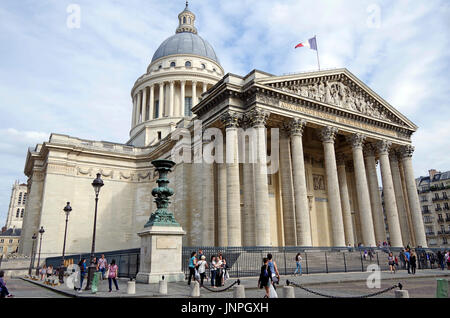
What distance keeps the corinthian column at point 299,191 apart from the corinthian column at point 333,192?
273cm

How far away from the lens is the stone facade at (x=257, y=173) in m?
25.4

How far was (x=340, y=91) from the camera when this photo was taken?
31047 millimetres

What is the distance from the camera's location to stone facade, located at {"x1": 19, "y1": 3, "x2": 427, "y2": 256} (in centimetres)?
2544

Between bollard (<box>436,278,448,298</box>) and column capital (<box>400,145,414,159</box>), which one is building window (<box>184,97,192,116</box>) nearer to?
column capital (<box>400,145,414,159</box>)

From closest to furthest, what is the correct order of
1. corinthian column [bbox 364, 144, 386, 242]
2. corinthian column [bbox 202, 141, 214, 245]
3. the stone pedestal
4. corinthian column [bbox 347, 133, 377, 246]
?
the stone pedestal < corinthian column [bbox 202, 141, 214, 245] < corinthian column [bbox 347, 133, 377, 246] < corinthian column [bbox 364, 144, 386, 242]

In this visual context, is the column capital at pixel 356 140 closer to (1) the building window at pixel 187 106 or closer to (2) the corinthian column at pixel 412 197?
(2) the corinthian column at pixel 412 197

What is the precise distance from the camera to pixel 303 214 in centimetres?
2494

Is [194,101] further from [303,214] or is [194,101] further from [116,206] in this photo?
[303,214]

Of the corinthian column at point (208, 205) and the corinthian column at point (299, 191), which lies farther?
the corinthian column at point (208, 205)

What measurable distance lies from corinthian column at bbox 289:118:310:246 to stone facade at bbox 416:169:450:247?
42602 millimetres

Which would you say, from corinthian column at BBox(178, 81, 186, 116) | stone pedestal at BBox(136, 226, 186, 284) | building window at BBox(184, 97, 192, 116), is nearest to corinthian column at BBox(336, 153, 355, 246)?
stone pedestal at BBox(136, 226, 186, 284)

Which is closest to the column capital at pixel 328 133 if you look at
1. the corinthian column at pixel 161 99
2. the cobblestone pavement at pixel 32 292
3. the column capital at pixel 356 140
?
the column capital at pixel 356 140

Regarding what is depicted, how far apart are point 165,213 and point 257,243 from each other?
9729 millimetres

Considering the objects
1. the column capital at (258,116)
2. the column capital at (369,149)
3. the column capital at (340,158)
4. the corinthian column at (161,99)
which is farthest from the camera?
the corinthian column at (161,99)
